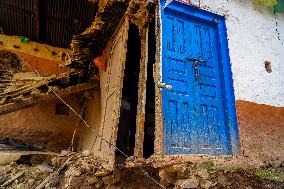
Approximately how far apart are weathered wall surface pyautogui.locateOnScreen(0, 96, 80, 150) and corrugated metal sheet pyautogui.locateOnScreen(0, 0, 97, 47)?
2098 mm

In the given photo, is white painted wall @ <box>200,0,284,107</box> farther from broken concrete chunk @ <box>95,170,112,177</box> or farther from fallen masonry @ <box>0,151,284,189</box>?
broken concrete chunk @ <box>95,170,112,177</box>

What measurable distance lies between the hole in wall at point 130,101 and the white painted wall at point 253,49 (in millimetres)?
1821

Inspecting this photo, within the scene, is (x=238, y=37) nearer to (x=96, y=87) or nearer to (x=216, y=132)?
(x=216, y=132)

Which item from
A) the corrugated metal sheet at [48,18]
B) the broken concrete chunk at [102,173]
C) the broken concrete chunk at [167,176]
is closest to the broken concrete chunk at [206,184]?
the broken concrete chunk at [167,176]

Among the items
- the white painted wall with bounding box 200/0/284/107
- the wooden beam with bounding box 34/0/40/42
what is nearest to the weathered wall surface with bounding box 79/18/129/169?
the white painted wall with bounding box 200/0/284/107

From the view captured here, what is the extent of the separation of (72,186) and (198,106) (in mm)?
2728

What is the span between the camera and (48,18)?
7910 millimetres

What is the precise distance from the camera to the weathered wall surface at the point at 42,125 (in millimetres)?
7836

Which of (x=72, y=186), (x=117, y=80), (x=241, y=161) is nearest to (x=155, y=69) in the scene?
(x=117, y=80)

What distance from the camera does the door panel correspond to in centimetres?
488

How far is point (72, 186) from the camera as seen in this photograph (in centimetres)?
482

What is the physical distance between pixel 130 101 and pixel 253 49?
10.5ft

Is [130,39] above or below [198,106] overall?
above

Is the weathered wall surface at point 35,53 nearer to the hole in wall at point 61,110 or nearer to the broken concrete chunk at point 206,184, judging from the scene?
the hole in wall at point 61,110
